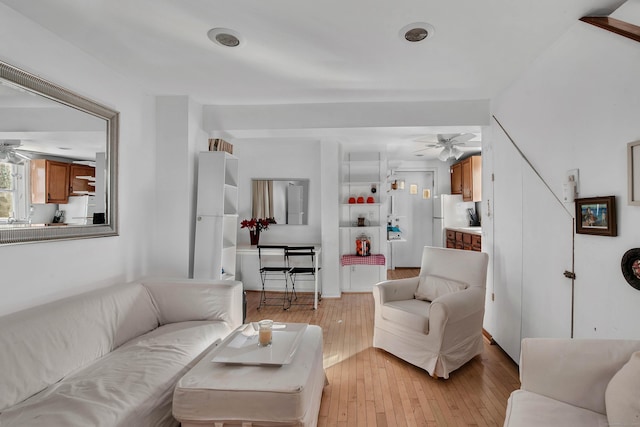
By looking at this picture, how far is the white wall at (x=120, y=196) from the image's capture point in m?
1.84

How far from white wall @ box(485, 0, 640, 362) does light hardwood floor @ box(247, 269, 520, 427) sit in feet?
→ 1.87

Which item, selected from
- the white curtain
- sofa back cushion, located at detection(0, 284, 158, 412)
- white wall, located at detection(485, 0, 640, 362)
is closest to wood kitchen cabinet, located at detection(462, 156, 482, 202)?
white wall, located at detection(485, 0, 640, 362)

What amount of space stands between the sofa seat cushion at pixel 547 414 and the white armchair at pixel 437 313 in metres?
1.01

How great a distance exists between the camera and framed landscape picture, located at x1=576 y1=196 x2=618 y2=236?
5.41ft

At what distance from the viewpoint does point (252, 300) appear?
468 cm

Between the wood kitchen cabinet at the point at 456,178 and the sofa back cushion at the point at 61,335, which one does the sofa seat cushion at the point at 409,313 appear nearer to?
the sofa back cushion at the point at 61,335

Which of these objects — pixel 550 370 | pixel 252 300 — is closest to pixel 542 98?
pixel 550 370

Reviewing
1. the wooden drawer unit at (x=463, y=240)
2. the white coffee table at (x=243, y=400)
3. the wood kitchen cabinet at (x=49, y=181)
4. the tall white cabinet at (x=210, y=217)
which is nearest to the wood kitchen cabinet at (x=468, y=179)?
the wooden drawer unit at (x=463, y=240)

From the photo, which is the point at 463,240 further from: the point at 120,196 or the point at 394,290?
the point at 120,196

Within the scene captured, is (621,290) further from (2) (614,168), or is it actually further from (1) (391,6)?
(1) (391,6)

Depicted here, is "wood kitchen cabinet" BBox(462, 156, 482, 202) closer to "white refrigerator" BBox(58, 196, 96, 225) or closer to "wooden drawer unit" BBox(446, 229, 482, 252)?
"wooden drawer unit" BBox(446, 229, 482, 252)

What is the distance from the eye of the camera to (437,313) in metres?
2.42

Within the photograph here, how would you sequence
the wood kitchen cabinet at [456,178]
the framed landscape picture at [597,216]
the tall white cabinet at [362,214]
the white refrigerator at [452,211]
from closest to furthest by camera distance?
the framed landscape picture at [597,216] → the tall white cabinet at [362,214] → the wood kitchen cabinet at [456,178] → the white refrigerator at [452,211]

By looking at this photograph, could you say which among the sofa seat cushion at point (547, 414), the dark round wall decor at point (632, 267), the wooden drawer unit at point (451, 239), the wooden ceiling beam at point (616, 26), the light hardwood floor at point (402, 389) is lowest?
the light hardwood floor at point (402, 389)
